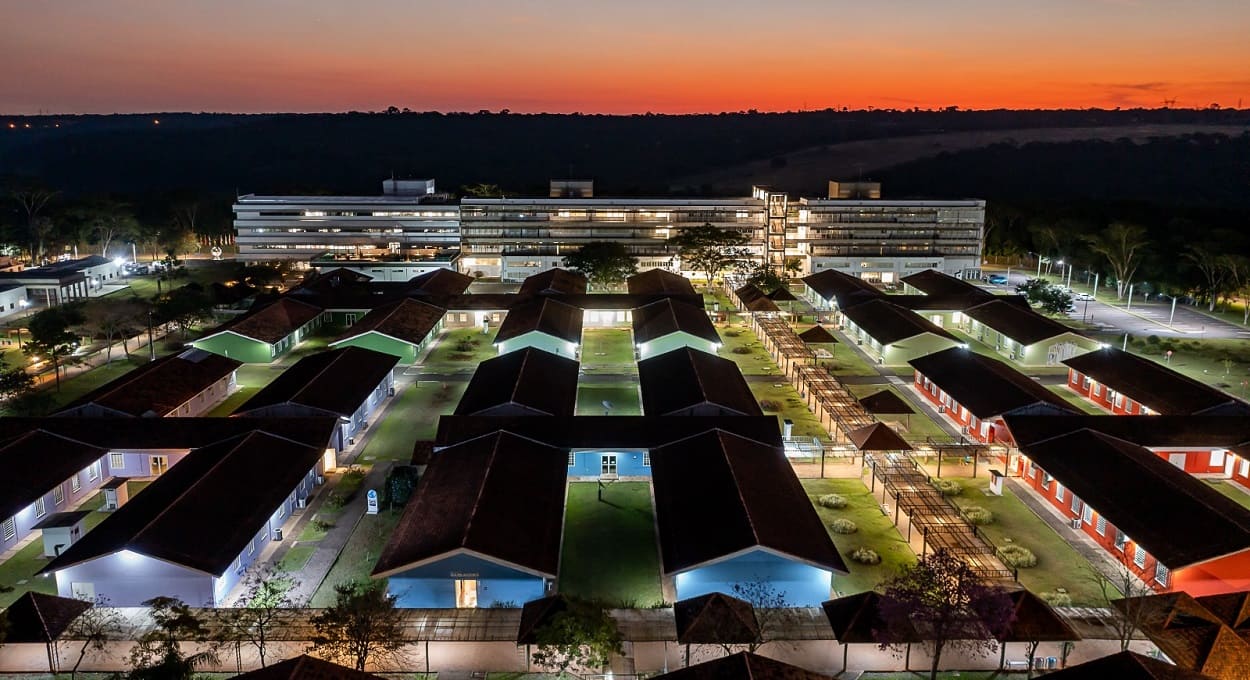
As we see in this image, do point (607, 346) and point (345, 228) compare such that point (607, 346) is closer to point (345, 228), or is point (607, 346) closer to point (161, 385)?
point (161, 385)

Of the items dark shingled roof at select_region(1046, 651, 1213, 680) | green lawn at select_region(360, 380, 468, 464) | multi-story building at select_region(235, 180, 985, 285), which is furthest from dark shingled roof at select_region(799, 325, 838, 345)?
dark shingled roof at select_region(1046, 651, 1213, 680)

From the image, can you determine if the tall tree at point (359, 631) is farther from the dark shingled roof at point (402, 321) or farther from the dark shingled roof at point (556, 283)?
the dark shingled roof at point (556, 283)

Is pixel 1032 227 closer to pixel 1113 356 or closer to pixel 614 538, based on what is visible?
pixel 1113 356

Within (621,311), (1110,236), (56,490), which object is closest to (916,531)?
(56,490)

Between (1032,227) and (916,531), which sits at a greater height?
(1032,227)

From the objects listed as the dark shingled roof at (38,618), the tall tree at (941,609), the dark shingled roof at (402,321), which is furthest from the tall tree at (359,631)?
the dark shingled roof at (402,321)
